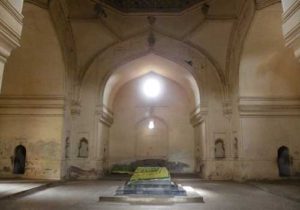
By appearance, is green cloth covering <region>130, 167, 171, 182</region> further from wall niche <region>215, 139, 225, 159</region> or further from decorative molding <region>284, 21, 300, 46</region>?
wall niche <region>215, 139, 225, 159</region>

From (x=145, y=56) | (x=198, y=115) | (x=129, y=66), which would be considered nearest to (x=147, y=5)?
(x=145, y=56)

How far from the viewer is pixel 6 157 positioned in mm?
9125

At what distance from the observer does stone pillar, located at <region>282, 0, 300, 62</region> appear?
3.36m

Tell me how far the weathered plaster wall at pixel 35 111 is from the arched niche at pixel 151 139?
13.3 feet

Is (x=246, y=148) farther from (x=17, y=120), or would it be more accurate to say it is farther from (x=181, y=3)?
(x=17, y=120)

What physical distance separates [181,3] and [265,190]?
6.04m

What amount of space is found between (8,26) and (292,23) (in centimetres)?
310

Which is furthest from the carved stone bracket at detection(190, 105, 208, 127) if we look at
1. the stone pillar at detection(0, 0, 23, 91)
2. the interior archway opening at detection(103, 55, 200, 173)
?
the stone pillar at detection(0, 0, 23, 91)

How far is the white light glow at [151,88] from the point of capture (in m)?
11.8

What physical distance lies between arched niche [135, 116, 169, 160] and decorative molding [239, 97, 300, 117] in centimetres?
398

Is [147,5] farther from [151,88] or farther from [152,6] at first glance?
[151,88]

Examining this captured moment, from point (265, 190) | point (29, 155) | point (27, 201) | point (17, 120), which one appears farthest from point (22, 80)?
point (265, 190)

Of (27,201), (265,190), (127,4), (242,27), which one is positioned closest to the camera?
(27,201)

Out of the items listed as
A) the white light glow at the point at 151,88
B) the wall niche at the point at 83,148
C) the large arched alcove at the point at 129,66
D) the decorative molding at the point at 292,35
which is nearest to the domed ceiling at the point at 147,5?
the large arched alcove at the point at 129,66
